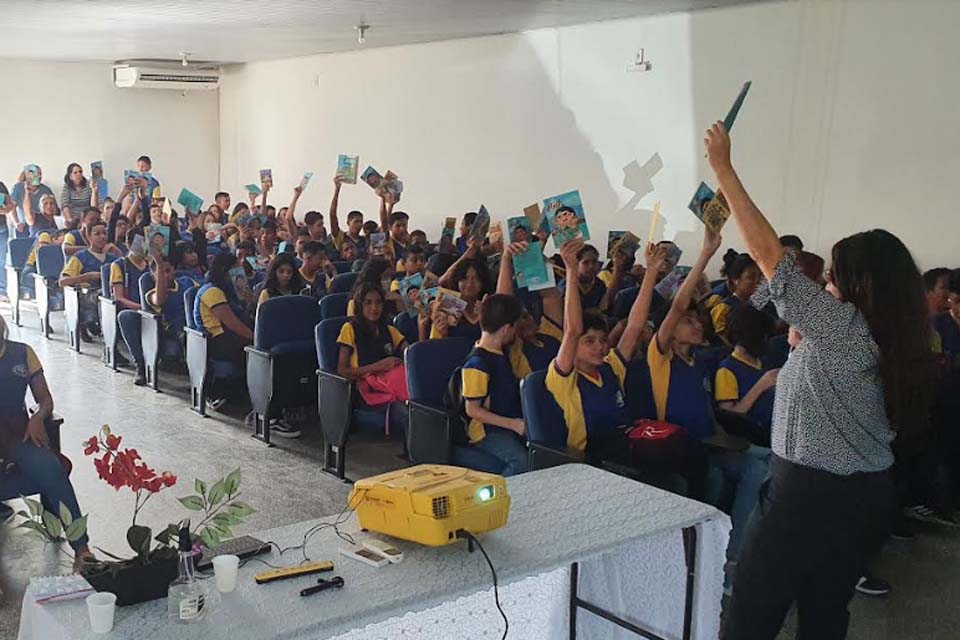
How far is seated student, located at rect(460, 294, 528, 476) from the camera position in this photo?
4176 millimetres

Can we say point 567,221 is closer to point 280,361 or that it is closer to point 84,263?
point 280,361

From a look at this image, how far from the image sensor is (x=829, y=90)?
728cm

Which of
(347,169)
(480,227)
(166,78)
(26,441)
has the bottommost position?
(26,441)

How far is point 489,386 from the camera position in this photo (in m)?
4.25

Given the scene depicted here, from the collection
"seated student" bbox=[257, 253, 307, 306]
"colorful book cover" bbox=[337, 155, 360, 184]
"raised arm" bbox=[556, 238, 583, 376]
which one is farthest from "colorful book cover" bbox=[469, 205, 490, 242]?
"raised arm" bbox=[556, 238, 583, 376]

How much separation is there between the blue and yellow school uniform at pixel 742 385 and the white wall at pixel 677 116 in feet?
10.4

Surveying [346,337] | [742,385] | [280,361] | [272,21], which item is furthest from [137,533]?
[272,21]

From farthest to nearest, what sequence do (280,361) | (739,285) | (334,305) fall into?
(334,305) → (739,285) → (280,361)

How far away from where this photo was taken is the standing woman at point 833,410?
2266 millimetres

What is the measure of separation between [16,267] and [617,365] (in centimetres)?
816

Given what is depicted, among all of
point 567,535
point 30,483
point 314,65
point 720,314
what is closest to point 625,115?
point 720,314

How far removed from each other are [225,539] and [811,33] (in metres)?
6.55

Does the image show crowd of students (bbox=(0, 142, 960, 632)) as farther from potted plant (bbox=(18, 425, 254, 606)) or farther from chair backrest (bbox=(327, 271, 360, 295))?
potted plant (bbox=(18, 425, 254, 606))

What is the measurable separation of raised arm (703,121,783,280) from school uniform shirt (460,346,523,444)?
2.01 meters
